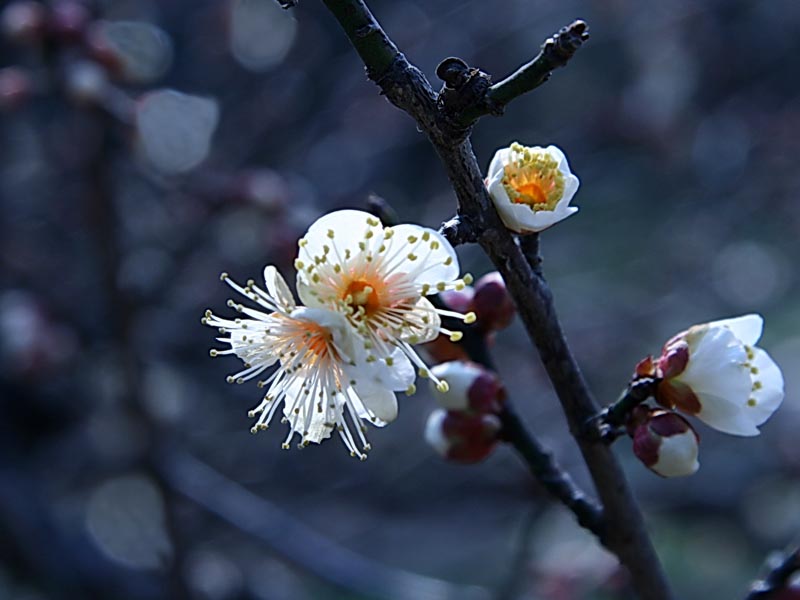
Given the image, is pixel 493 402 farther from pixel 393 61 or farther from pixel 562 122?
pixel 562 122

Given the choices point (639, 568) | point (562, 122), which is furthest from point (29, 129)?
point (639, 568)

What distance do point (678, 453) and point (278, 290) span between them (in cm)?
52

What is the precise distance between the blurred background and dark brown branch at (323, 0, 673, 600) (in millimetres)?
605

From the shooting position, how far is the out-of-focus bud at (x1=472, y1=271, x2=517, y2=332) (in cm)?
128

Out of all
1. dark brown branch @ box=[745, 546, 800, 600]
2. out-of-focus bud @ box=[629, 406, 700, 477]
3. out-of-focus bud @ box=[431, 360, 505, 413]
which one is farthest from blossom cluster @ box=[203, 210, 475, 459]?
dark brown branch @ box=[745, 546, 800, 600]

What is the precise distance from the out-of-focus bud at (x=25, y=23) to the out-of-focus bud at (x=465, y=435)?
1645 mm

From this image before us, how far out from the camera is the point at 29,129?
3.44 m

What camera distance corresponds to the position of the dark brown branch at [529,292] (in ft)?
3.01

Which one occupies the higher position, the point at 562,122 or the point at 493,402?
the point at 493,402

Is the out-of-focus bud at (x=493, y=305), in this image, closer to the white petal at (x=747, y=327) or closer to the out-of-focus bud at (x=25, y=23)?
the white petal at (x=747, y=327)

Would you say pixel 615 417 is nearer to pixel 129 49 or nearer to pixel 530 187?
pixel 530 187

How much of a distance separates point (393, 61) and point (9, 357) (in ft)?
7.59

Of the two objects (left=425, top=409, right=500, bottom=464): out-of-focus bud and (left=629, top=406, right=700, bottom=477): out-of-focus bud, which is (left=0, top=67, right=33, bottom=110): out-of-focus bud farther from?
(left=629, top=406, right=700, bottom=477): out-of-focus bud

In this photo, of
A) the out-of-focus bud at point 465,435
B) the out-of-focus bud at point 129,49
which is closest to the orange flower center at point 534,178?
the out-of-focus bud at point 465,435
